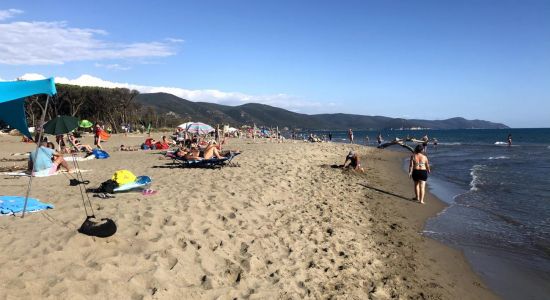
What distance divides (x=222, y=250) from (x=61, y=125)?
1285 centimetres

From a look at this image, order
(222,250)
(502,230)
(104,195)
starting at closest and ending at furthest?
(222,250), (104,195), (502,230)

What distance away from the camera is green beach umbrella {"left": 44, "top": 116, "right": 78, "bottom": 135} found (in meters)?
15.2

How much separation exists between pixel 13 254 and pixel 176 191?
4.11m

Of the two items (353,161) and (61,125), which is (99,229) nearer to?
(61,125)

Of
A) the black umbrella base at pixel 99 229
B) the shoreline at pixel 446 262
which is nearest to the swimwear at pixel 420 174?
the shoreline at pixel 446 262

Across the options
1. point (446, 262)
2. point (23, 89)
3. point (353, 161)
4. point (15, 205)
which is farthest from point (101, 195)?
point (353, 161)

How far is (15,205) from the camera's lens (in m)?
6.34

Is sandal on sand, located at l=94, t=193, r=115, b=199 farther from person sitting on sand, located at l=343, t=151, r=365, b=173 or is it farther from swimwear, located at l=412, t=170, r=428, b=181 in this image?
person sitting on sand, located at l=343, t=151, r=365, b=173

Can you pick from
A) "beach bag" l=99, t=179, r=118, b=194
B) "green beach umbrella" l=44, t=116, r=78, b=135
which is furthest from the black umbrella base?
"green beach umbrella" l=44, t=116, r=78, b=135

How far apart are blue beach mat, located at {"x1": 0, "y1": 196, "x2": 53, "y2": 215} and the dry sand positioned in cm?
27

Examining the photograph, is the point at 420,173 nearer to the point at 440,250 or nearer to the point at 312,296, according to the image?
the point at 440,250

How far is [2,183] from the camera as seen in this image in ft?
30.7

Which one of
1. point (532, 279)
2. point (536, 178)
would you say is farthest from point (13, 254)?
point (536, 178)

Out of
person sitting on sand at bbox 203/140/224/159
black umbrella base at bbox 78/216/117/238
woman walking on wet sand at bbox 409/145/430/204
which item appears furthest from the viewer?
person sitting on sand at bbox 203/140/224/159
